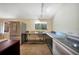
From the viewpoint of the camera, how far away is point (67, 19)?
192 cm

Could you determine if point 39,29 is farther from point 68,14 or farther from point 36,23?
point 68,14

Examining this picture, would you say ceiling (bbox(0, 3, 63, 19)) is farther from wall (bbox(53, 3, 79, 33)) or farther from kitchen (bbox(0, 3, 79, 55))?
wall (bbox(53, 3, 79, 33))

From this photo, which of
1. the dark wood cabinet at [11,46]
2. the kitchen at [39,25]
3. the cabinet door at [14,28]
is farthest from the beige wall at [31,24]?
the dark wood cabinet at [11,46]

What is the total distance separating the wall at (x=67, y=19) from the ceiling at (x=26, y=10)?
12 centimetres

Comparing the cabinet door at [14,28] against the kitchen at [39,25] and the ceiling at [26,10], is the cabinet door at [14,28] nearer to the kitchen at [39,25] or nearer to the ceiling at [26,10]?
the kitchen at [39,25]

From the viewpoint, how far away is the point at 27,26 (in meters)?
1.88

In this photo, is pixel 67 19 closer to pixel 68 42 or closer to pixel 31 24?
pixel 68 42

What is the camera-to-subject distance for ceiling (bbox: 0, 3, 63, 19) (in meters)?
1.80

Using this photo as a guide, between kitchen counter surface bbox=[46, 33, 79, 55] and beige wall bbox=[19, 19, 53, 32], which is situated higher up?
beige wall bbox=[19, 19, 53, 32]

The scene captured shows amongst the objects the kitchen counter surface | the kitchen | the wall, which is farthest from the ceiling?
the kitchen counter surface

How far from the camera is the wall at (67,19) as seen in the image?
1.82 m

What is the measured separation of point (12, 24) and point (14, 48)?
1.37 ft

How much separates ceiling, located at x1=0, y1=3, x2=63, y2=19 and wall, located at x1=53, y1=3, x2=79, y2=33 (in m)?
0.12
